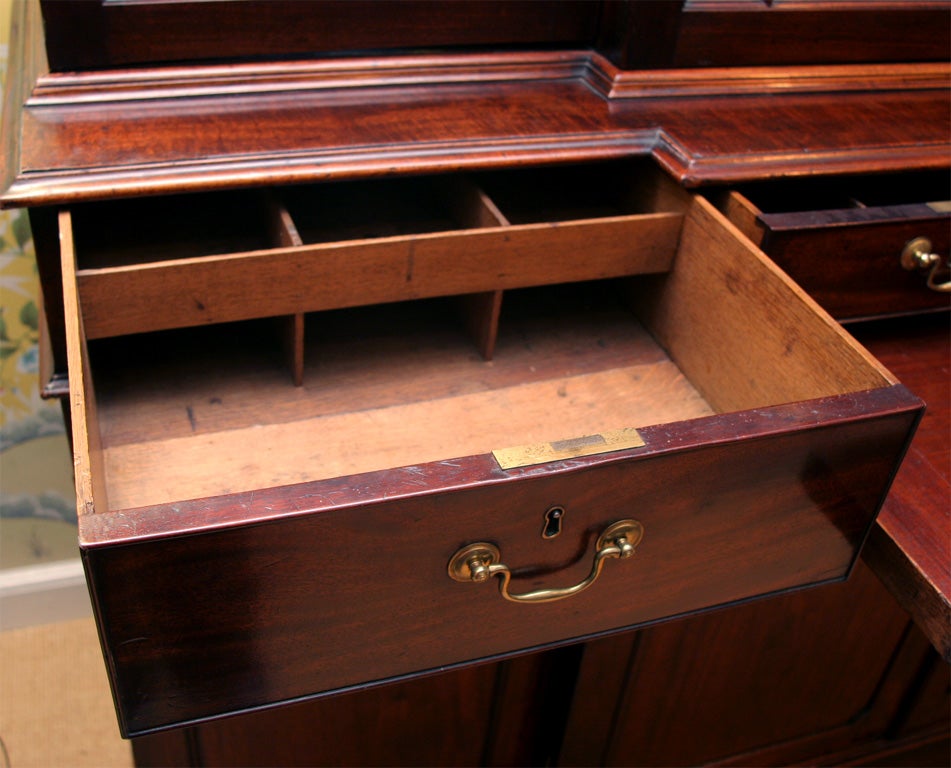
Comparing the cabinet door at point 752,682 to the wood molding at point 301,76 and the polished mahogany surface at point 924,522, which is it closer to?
the polished mahogany surface at point 924,522

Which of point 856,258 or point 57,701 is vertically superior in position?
point 856,258

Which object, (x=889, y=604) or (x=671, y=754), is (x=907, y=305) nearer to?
(x=889, y=604)

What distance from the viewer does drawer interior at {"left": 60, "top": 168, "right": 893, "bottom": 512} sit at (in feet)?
2.38

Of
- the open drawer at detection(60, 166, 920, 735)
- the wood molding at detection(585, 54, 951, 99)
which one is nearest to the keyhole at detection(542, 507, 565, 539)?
the open drawer at detection(60, 166, 920, 735)

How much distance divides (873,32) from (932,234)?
304 mm

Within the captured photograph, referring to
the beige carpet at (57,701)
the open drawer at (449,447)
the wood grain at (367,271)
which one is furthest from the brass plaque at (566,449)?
the beige carpet at (57,701)

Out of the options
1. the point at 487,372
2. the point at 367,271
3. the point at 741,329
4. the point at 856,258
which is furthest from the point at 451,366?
the point at 856,258

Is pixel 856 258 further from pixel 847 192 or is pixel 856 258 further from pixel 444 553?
pixel 444 553

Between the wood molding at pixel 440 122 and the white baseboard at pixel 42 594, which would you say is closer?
the wood molding at pixel 440 122

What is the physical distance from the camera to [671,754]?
42.7 inches

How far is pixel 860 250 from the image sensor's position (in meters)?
0.82

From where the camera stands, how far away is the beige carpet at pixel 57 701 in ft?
4.07

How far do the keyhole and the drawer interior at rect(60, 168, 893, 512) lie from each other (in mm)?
141

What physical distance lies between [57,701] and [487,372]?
2.83 ft
